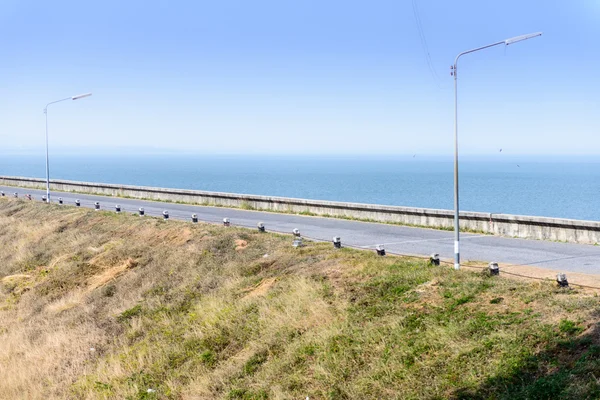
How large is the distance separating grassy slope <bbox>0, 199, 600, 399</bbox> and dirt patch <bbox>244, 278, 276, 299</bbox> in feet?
0.22

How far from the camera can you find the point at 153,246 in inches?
1045

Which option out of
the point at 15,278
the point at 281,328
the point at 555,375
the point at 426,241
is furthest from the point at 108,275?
the point at 555,375

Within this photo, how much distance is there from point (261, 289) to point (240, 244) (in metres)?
5.30

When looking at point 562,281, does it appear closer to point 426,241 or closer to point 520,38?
point 520,38

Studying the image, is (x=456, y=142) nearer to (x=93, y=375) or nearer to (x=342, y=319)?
(x=342, y=319)

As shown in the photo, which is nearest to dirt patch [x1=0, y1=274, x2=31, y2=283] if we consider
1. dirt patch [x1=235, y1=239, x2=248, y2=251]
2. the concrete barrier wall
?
dirt patch [x1=235, y1=239, x2=248, y2=251]

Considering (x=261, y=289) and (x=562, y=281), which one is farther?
(x=261, y=289)

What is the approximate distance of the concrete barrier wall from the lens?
2112 cm

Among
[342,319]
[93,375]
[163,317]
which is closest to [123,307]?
[163,317]

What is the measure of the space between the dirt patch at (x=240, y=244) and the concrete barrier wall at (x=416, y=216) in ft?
25.1

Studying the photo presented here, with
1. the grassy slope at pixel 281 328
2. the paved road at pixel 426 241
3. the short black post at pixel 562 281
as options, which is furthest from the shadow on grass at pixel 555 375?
the paved road at pixel 426 241

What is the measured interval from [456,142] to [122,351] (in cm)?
1082

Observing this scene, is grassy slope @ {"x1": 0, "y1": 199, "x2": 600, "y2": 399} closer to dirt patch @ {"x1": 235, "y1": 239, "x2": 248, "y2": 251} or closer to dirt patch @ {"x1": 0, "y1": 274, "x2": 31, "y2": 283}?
dirt patch @ {"x1": 235, "y1": 239, "x2": 248, "y2": 251}

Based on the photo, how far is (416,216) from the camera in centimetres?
2669
